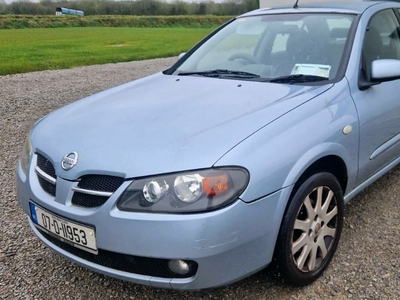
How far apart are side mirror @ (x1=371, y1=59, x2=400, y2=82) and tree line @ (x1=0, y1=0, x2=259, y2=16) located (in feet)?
211

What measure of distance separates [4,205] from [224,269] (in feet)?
7.24

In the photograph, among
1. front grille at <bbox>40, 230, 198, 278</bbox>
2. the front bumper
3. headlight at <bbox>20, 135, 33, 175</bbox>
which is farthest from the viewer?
headlight at <bbox>20, 135, 33, 175</bbox>

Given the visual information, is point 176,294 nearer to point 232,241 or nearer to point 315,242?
point 232,241

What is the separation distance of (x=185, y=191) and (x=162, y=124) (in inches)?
20.4

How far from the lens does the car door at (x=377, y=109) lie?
8.47 feet

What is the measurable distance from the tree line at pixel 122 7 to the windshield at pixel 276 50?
63.4 metres

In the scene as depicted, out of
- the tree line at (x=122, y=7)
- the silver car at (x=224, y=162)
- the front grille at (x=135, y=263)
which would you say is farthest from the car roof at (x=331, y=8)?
the tree line at (x=122, y=7)

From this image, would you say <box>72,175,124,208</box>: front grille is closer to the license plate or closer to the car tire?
the license plate

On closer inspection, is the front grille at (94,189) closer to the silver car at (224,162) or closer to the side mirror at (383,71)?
the silver car at (224,162)

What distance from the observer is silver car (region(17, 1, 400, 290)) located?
1783 mm

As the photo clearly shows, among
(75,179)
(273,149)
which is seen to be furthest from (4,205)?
(273,149)

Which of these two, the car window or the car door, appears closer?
the car door

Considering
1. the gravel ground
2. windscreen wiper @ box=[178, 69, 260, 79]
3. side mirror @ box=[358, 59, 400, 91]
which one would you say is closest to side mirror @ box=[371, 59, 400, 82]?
side mirror @ box=[358, 59, 400, 91]

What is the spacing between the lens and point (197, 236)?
1.72m
